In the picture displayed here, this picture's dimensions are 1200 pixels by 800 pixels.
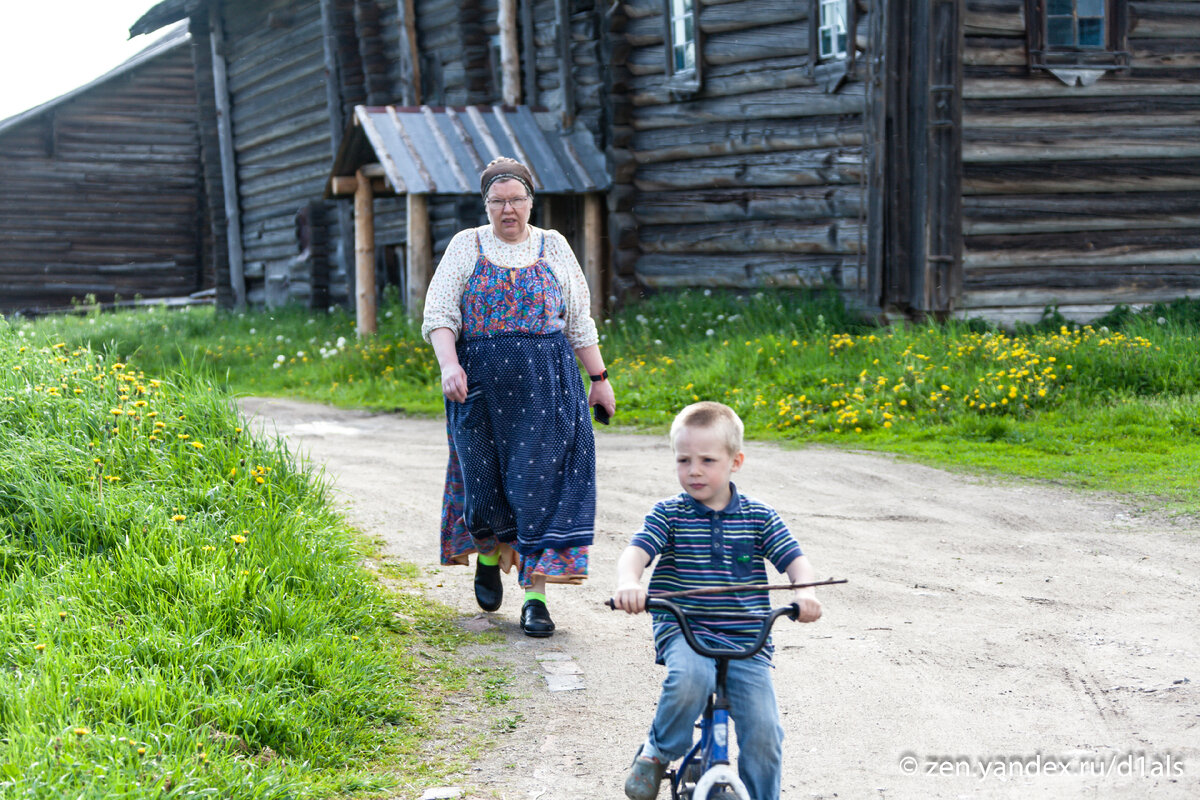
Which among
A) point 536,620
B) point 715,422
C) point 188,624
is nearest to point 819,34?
point 536,620

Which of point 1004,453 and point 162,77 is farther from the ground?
point 162,77

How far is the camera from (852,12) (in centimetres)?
1018

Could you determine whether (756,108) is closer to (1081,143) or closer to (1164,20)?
(1081,143)

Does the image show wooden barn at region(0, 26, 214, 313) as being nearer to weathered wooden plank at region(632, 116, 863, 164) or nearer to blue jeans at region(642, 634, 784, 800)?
weathered wooden plank at region(632, 116, 863, 164)

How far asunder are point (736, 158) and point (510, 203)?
771 cm

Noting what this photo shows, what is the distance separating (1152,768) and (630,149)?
34.2ft

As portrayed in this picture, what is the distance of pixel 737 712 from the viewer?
2652 millimetres

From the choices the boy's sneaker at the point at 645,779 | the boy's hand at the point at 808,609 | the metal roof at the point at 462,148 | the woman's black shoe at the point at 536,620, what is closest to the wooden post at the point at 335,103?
the metal roof at the point at 462,148

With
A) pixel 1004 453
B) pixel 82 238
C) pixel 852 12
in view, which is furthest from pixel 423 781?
pixel 82 238

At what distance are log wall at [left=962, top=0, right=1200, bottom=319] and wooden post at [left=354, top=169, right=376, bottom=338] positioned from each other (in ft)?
20.9

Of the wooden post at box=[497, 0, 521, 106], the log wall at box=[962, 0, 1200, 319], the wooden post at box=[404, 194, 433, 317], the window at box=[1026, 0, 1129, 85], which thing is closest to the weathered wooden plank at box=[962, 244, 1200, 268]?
the log wall at box=[962, 0, 1200, 319]

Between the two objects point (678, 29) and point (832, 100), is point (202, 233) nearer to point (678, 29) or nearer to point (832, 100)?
point (678, 29)

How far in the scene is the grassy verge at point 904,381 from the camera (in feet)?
23.9

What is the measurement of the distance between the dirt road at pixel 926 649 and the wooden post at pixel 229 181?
593 inches
